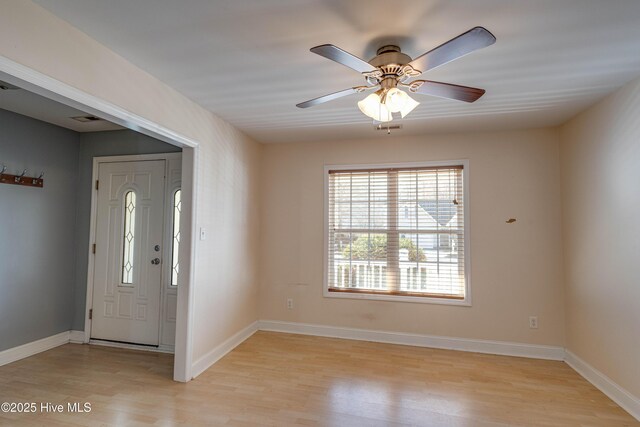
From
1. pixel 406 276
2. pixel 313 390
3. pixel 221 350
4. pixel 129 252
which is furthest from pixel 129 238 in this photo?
pixel 406 276

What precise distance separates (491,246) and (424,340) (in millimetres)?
1310

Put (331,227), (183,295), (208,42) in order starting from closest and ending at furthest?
1. (208,42)
2. (183,295)
3. (331,227)

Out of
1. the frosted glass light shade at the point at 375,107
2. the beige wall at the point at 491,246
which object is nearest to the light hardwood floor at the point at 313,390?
the beige wall at the point at 491,246

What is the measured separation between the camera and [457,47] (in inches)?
56.6

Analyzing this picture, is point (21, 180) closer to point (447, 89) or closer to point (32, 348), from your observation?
point (32, 348)

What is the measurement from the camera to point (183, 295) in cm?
282

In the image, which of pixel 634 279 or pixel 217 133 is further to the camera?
pixel 217 133

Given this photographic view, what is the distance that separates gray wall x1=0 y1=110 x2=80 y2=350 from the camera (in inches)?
122

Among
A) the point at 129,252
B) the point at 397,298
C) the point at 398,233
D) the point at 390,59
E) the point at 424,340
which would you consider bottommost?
the point at 424,340

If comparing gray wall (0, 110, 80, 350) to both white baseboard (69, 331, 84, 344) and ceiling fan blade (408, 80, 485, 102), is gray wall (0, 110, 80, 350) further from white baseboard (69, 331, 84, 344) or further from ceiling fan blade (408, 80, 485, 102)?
ceiling fan blade (408, 80, 485, 102)

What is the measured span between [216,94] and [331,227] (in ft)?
6.84

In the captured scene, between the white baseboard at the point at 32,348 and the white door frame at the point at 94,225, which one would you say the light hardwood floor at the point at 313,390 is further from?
the white door frame at the point at 94,225

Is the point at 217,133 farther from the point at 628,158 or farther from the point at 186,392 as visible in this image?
the point at 628,158

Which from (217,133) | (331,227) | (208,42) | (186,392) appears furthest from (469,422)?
(217,133)
